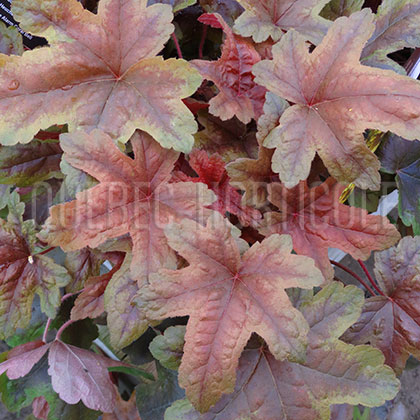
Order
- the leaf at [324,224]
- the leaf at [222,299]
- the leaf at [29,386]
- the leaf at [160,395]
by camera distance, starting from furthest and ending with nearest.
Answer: the leaf at [160,395], the leaf at [29,386], the leaf at [324,224], the leaf at [222,299]

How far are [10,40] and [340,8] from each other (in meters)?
0.66

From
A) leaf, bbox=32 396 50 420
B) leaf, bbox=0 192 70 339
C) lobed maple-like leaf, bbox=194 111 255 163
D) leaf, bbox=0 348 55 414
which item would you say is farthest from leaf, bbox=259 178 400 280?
leaf, bbox=32 396 50 420

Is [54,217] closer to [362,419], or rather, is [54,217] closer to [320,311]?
[320,311]

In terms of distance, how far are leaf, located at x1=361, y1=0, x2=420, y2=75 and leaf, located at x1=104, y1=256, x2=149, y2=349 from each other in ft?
1.88

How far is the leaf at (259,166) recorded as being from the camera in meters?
0.65

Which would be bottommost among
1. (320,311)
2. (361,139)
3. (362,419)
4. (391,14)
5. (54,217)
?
(362,419)

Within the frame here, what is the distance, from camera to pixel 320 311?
0.68 m

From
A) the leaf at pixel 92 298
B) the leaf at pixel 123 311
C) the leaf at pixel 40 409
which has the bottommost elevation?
the leaf at pixel 40 409

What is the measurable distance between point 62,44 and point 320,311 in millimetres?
592

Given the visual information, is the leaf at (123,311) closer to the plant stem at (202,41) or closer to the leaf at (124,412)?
the plant stem at (202,41)

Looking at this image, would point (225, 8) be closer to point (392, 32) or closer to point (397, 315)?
point (392, 32)

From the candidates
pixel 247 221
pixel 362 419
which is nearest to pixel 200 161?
pixel 247 221

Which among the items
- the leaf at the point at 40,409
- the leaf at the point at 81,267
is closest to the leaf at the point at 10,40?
the leaf at the point at 81,267

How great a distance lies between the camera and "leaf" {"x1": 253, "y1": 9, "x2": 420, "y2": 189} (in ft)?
2.06
